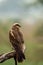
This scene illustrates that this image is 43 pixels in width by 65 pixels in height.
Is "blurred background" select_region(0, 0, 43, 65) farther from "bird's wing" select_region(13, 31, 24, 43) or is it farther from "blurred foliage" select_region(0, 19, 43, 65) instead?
"bird's wing" select_region(13, 31, 24, 43)

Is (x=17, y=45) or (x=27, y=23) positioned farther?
(x=27, y=23)

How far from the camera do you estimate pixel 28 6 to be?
11.8 ft

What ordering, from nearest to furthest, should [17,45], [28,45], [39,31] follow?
[17,45] → [28,45] → [39,31]

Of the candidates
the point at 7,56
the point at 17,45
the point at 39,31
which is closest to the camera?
the point at 7,56

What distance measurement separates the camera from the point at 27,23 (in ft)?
11.6

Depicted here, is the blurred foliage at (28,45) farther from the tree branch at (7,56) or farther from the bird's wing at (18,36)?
the tree branch at (7,56)

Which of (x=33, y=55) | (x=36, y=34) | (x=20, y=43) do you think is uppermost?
(x=20, y=43)

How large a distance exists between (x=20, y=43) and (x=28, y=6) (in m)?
1.00

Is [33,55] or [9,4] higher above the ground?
[9,4]

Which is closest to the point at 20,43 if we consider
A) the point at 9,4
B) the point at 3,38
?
the point at 3,38

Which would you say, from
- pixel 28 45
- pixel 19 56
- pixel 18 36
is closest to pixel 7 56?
pixel 19 56

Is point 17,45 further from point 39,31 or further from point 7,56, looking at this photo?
point 39,31

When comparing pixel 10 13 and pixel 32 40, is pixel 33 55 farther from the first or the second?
pixel 10 13

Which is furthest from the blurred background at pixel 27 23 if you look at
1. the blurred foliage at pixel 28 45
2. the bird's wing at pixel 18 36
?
the bird's wing at pixel 18 36
